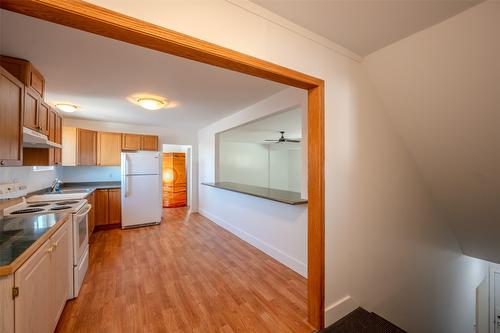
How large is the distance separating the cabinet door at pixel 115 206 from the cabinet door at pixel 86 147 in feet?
2.47

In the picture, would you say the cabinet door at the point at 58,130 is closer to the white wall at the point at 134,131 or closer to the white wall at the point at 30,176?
the white wall at the point at 30,176

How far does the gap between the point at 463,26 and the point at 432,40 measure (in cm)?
17

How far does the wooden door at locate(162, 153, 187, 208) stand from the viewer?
22.1 ft

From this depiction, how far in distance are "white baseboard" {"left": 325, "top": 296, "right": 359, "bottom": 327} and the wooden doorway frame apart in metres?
0.08

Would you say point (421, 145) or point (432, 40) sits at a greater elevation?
point (432, 40)

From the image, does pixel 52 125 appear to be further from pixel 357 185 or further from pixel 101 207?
pixel 357 185

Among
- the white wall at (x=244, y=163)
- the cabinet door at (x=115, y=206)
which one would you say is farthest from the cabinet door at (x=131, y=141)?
the white wall at (x=244, y=163)

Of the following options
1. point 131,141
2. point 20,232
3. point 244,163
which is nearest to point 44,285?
point 20,232

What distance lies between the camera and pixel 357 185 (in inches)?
76.8

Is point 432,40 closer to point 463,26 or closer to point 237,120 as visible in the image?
point 463,26

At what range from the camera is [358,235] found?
196 centimetres

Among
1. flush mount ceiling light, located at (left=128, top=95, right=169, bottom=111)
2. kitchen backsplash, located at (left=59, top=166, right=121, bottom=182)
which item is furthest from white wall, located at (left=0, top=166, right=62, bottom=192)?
flush mount ceiling light, located at (left=128, top=95, right=169, bottom=111)

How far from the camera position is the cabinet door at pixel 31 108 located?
5.97ft

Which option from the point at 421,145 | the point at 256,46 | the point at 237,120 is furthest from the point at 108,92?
the point at 421,145
